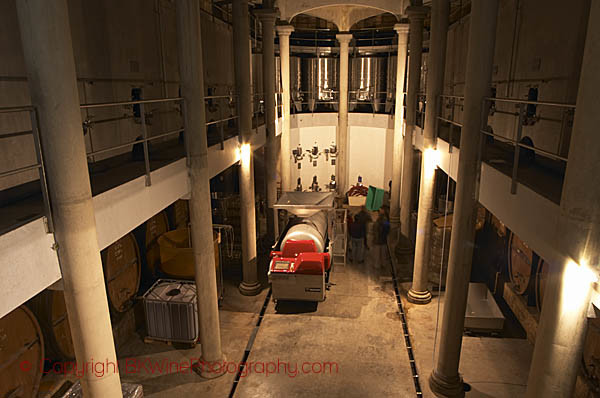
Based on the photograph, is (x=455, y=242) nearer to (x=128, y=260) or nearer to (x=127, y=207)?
(x=127, y=207)

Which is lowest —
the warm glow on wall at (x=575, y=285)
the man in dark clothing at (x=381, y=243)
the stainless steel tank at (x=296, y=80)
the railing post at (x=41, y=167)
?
the man in dark clothing at (x=381, y=243)

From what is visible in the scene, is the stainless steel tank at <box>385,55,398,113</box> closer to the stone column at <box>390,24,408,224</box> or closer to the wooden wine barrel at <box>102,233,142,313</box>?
the stone column at <box>390,24,408,224</box>

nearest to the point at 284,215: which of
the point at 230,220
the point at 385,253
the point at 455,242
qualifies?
the point at 230,220

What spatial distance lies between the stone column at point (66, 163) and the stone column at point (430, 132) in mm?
6768

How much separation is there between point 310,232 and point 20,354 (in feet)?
20.8

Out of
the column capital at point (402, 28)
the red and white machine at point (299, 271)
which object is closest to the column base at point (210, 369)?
the red and white machine at point (299, 271)

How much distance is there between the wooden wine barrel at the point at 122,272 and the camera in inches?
293

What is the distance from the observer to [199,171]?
6395 millimetres

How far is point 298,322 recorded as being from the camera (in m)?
9.02

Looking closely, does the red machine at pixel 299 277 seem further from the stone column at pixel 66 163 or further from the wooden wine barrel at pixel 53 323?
the stone column at pixel 66 163

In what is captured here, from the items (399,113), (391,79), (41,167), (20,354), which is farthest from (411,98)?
(20,354)

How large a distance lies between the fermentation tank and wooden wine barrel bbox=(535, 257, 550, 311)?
11.9m

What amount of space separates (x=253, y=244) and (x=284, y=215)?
4.17m

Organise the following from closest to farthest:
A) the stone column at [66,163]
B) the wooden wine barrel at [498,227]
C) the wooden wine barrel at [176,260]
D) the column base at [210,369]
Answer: the stone column at [66,163], the column base at [210,369], the wooden wine barrel at [176,260], the wooden wine barrel at [498,227]
